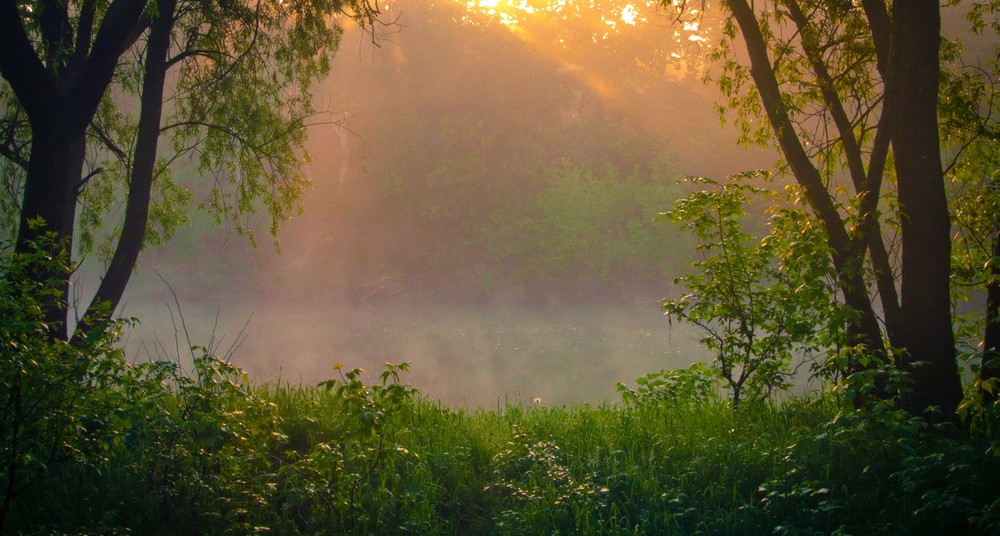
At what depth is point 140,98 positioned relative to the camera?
7988 mm

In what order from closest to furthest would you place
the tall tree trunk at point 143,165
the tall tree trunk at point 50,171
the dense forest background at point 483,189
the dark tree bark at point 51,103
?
1. the dark tree bark at point 51,103
2. the tall tree trunk at point 50,171
3. the tall tree trunk at point 143,165
4. the dense forest background at point 483,189

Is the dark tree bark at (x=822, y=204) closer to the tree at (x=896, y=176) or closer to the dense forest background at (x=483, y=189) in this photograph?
the tree at (x=896, y=176)

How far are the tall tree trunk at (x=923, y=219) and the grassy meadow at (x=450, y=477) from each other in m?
0.36

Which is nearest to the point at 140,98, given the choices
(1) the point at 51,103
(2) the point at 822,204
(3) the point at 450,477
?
(1) the point at 51,103

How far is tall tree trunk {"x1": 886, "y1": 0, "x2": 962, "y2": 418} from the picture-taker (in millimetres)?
4859

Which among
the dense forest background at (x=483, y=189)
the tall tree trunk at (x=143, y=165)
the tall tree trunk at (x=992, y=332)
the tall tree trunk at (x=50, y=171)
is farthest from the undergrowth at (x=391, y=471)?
the dense forest background at (x=483, y=189)

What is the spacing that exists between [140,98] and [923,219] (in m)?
6.71

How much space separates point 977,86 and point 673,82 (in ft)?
114

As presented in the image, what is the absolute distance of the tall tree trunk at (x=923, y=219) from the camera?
486cm

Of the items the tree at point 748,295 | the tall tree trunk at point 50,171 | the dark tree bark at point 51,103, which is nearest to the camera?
the dark tree bark at point 51,103

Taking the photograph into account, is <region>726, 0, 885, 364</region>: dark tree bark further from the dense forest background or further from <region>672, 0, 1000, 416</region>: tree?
the dense forest background

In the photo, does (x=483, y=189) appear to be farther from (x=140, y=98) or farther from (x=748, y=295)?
(x=748, y=295)

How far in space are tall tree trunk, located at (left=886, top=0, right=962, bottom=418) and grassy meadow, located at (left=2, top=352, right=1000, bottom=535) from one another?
0.36 meters

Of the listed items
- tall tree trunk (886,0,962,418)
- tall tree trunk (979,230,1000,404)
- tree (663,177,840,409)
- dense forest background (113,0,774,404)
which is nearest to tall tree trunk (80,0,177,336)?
tree (663,177,840,409)
